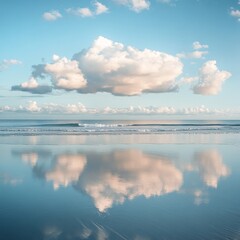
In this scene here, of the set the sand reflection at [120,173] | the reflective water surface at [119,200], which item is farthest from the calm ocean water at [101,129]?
the reflective water surface at [119,200]

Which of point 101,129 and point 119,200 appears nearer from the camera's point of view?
point 119,200

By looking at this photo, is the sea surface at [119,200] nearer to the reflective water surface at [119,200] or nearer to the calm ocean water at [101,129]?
the reflective water surface at [119,200]

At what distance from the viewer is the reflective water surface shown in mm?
6754

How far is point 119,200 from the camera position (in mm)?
8961

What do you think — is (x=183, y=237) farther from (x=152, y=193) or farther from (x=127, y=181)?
(x=127, y=181)

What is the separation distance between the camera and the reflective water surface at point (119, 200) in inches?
266

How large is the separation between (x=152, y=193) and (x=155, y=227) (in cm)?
278

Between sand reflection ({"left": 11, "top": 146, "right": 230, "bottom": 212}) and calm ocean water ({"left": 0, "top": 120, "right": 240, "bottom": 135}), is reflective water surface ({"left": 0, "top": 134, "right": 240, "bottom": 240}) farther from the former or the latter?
calm ocean water ({"left": 0, "top": 120, "right": 240, "bottom": 135})

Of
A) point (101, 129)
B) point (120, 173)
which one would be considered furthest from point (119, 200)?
point (101, 129)

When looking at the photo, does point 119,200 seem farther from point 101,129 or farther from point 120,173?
point 101,129

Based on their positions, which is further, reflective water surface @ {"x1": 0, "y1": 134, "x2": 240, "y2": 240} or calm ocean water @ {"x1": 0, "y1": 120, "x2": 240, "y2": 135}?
calm ocean water @ {"x1": 0, "y1": 120, "x2": 240, "y2": 135}

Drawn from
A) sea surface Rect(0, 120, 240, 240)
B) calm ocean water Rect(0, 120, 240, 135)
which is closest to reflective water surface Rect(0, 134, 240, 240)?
sea surface Rect(0, 120, 240, 240)

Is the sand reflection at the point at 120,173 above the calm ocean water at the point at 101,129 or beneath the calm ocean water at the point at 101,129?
above

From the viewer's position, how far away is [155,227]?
6953 millimetres
